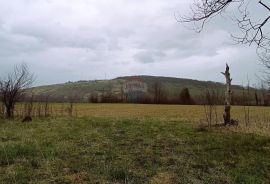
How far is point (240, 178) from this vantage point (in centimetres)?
828

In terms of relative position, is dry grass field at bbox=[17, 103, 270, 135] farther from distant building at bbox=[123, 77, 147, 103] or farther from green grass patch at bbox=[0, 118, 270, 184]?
distant building at bbox=[123, 77, 147, 103]

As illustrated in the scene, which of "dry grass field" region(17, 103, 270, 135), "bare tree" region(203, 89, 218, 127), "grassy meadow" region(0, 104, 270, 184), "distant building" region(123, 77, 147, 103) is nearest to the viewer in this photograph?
"grassy meadow" region(0, 104, 270, 184)

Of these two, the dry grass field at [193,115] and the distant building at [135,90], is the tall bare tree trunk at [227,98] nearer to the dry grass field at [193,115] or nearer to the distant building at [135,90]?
the dry grass field at [193,115]

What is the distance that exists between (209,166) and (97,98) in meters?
81.9

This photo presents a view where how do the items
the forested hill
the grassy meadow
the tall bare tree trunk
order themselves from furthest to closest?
the forested hill → the tall bare tree trunk → the grassy meadow

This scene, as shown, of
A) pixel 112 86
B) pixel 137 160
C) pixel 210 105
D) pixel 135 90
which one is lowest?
pixel 137 160

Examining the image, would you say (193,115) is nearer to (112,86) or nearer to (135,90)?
(135,90)

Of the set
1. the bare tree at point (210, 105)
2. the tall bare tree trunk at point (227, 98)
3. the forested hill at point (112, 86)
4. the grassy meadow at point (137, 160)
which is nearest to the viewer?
the grassy meadow at point (137, 160)

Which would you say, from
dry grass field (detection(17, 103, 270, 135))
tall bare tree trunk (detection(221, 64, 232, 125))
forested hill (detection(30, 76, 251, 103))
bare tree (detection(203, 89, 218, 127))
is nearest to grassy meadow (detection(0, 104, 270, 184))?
dry grass field (detection(17, 103, 270, 135))

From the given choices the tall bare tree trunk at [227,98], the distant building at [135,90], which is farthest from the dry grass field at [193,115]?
the distant building at [135,90]

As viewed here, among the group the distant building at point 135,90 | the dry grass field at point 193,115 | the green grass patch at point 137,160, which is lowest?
the green grass patch at point 137,160

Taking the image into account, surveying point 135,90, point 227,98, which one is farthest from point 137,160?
point 135,90

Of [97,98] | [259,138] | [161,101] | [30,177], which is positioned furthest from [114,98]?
[30,177]

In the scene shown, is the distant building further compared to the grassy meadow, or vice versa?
the distant building
